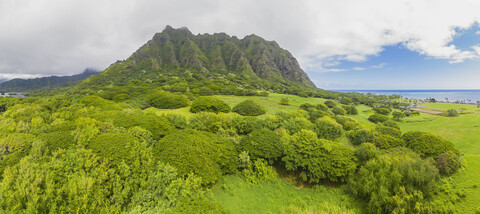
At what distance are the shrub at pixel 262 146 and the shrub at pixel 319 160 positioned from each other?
149 cm

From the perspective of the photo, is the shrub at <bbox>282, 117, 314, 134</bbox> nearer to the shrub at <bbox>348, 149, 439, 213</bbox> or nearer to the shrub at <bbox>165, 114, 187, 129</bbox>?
the shrub at <bbox>348, 149, 439, 213</bbox>

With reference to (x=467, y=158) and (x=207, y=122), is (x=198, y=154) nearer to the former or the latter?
(x=207, y=122)

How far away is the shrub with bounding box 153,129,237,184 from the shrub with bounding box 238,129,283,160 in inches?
90.2

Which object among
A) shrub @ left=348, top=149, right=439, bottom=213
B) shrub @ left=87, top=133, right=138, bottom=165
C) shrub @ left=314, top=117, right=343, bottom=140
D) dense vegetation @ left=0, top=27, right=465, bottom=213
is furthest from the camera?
shrub @ left=314, top=117, right=343, bottom=140

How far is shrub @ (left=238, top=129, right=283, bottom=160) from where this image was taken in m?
21.8

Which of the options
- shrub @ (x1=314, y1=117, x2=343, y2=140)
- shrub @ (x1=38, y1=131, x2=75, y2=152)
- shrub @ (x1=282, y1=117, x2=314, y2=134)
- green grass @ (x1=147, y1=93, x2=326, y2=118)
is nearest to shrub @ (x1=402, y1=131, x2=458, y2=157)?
shrub @ (x1=314, y1=117, x2=343, y2=140)

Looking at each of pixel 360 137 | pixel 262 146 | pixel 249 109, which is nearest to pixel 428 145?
pixel 360 137

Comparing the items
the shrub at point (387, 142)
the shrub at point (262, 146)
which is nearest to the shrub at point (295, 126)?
the shrub at point (262, 146)

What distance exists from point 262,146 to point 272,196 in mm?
6215

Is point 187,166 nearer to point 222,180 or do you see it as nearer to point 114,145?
point 222,180

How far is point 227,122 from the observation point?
3189 centimetres

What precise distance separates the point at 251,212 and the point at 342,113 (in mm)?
63921

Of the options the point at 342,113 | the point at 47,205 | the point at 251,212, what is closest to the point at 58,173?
the point at 47,205

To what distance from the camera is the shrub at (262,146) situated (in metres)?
21.8
